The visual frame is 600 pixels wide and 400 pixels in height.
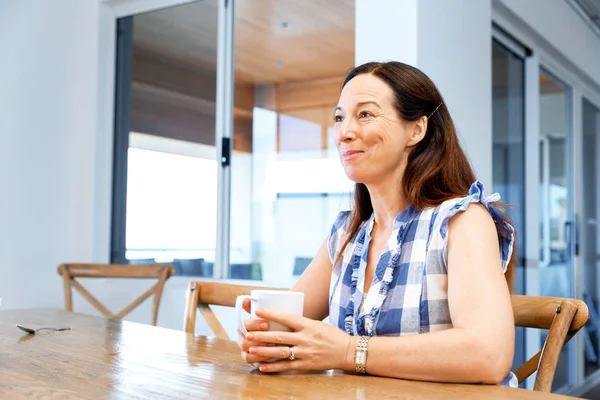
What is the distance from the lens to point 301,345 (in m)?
1.02

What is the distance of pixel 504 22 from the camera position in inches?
124

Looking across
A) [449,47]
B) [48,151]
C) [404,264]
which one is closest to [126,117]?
[48,151]

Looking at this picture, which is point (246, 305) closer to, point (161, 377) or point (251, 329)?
point (251, 329)

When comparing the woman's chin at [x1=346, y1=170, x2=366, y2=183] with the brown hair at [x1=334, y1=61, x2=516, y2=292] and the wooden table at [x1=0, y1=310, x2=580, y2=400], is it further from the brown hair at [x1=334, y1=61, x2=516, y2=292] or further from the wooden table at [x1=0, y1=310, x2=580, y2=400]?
the wooden table at [x1=0, y1=310, x2=580, y2=400]

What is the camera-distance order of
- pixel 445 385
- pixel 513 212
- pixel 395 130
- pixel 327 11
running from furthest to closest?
pixel 513 212 < pixel 327 11 < pixel 395 130 < pixel 445 385

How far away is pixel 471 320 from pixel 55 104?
2867 mm

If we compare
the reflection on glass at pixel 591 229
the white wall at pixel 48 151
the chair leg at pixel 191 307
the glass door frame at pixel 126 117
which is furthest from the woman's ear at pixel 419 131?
the reflection on glass at pixel 591 229

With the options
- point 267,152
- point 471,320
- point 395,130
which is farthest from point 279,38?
point 471,320

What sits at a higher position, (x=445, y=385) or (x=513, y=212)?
(x=513, y=212)

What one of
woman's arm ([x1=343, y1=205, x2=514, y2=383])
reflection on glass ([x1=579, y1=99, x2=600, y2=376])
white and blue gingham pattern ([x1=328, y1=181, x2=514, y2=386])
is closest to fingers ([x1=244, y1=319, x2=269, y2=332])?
woman's arm ([x1=343, y1=205, x2=514, y2=383])

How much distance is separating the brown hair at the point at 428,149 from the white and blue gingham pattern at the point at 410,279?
4 centimetres

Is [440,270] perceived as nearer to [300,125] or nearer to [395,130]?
[395,130]

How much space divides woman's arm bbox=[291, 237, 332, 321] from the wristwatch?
453 mm

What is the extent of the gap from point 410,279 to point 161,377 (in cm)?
49
